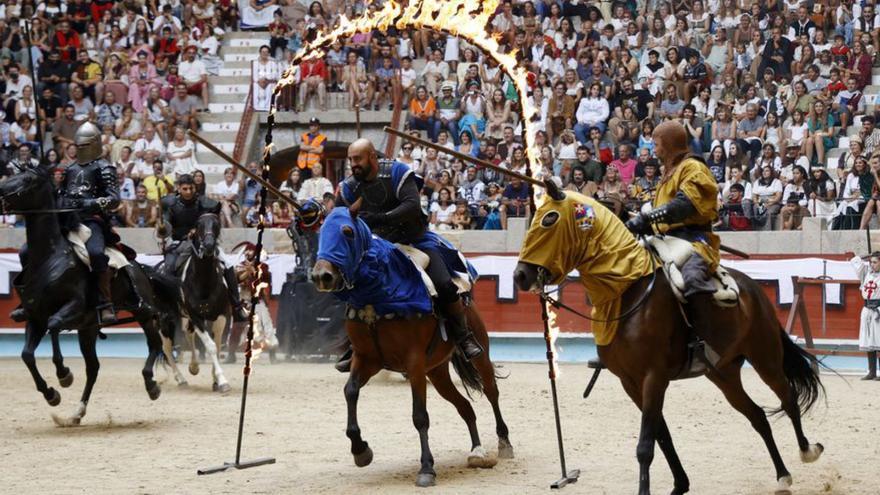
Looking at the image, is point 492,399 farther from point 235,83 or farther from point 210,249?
point 235,83

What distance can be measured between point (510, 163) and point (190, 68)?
904 cm

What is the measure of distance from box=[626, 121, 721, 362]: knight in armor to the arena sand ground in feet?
4.83

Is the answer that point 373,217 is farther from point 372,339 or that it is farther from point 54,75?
point 54,75

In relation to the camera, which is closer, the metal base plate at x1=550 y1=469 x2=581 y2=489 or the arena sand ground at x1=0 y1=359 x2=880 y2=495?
the metal base plate at x1=550 y1=469 x2=581 y2=489

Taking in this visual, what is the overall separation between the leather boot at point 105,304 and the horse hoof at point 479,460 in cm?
466

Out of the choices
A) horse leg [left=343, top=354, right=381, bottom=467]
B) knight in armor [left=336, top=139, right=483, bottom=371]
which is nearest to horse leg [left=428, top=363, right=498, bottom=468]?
knight in armor [left=336, top=139, right=483, bottom=371]

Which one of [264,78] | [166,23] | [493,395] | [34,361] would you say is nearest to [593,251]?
[493,395]

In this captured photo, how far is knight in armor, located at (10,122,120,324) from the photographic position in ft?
42.9

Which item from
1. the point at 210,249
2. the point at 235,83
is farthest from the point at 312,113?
the point at 210,249

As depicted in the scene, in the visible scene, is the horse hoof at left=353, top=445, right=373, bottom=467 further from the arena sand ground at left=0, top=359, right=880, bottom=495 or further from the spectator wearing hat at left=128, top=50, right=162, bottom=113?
the spectator wearing hat at left=128, top=50, right=162, bottom=113

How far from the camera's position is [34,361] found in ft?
41.7

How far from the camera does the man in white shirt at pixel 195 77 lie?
2777cm

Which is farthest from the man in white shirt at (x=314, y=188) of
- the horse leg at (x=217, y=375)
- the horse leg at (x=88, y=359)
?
the horse leg at (x=88, y=359)

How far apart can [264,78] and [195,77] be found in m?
2.23
